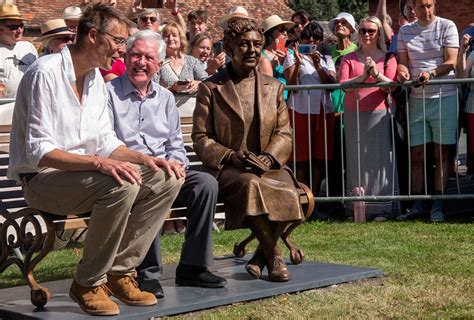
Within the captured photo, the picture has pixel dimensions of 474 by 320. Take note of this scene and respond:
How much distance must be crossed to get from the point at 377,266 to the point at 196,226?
1795 mm

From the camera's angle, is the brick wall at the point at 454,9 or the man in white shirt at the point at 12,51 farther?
the brick wall at the point at 454,9

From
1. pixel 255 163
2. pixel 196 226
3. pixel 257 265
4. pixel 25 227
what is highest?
pixel 255 163

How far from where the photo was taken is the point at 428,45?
10.6 meters

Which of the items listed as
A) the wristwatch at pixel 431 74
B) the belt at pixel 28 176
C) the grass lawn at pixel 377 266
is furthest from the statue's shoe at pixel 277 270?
the wristwatch at pixel 431 74

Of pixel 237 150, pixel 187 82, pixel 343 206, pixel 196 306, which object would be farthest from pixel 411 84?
pixel 196 306

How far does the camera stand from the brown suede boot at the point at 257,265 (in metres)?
7.36

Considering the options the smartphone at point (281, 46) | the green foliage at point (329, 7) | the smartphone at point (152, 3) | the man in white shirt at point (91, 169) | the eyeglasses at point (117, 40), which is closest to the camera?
the man in white shirt at point (91, 169)

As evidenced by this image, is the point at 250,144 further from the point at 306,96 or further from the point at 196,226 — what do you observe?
the point at 306,96

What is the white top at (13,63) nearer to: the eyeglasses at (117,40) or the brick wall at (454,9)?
the eyeglasses at (117,40)

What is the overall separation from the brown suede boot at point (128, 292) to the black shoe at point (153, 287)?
0.59 feet

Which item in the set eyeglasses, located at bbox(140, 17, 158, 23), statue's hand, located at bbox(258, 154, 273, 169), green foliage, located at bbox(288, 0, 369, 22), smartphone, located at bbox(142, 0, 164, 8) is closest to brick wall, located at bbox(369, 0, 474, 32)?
green foliage, located at bbox(288, 0, 369, 22)

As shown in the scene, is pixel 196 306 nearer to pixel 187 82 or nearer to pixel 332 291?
pixel 332 291

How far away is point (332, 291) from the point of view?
282 inches

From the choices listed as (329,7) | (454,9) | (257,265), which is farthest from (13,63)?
(329,7)
